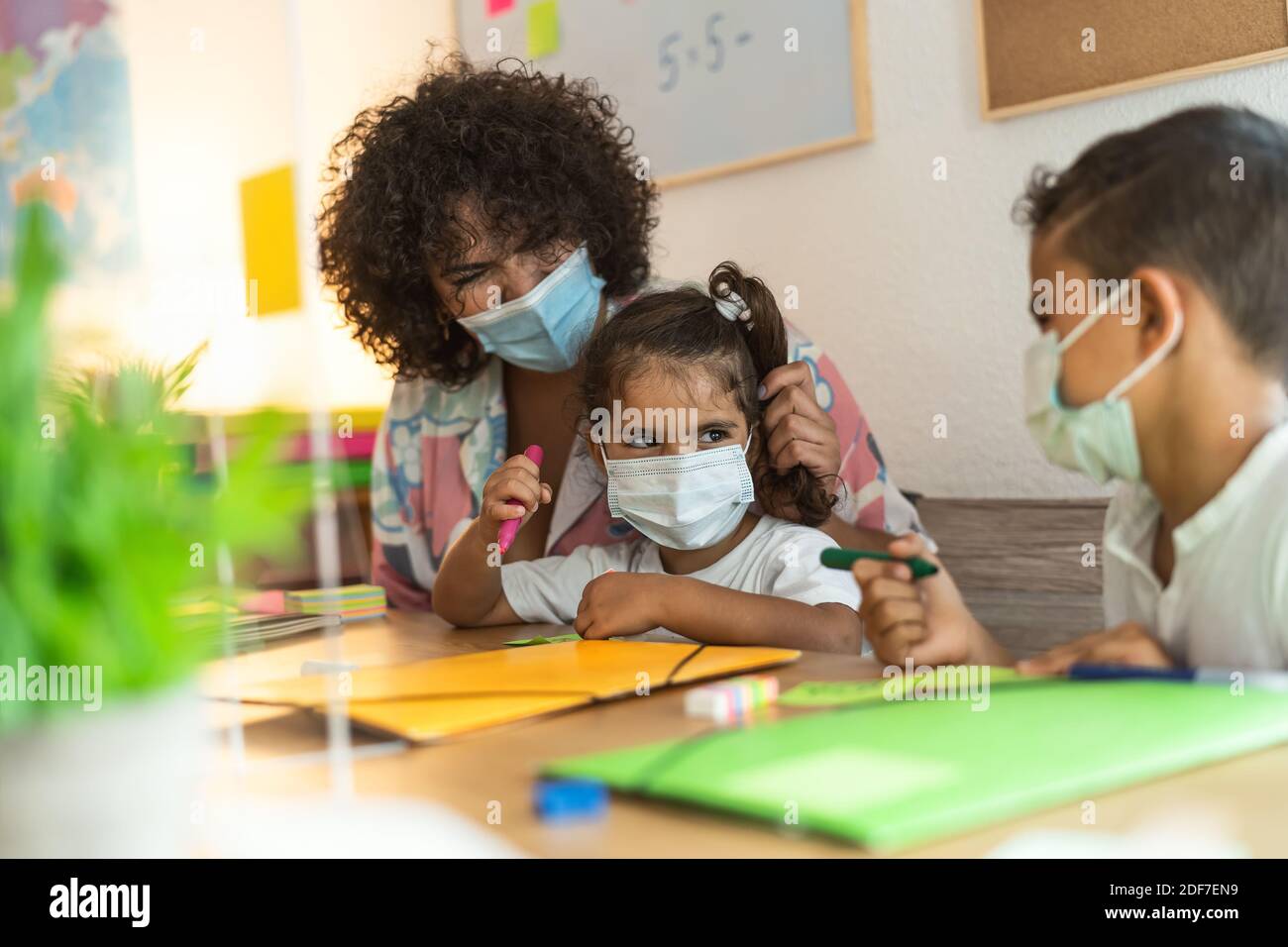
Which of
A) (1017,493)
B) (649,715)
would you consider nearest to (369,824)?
(649,715)

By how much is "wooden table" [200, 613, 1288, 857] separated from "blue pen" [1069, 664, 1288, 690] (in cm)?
11

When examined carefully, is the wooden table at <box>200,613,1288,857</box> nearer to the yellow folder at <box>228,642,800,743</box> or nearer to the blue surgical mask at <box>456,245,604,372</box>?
the yellow folder at <box>228,642,800,743</box>

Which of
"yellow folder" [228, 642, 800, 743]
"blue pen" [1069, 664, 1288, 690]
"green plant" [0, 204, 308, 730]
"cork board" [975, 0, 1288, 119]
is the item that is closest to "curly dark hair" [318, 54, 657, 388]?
"cork board" [975, 0, 1288, 119]

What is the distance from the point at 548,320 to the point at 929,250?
0.69m

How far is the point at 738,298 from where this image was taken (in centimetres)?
148

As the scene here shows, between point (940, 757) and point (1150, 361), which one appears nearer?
point (940, 757)

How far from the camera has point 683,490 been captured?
126 cm

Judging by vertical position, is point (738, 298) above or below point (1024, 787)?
above

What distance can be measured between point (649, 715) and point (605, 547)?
78 centimetres

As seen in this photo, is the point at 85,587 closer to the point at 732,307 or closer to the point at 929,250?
the point at 732,307

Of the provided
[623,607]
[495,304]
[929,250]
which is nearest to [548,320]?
[495,304]

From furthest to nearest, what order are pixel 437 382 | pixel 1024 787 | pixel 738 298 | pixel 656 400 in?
pixel 437 382
pixel 738 298
pixel 656 400
pixel 1024 787

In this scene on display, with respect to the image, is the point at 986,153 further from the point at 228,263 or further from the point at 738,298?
the point at 228,263

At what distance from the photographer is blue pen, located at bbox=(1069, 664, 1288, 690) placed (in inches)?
26.4
